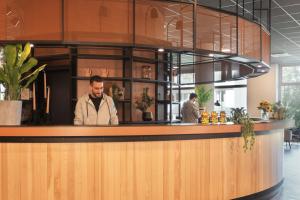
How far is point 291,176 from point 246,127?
286cm

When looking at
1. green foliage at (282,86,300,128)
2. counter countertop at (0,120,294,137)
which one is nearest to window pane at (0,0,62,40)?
counter countertop at (0,120,294,137)

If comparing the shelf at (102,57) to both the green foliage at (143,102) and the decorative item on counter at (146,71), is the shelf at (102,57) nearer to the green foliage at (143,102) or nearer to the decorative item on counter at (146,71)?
the decorative item on counter at (146,71)

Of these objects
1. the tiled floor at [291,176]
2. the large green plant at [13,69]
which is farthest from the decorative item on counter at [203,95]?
the large green plant at [13,69]

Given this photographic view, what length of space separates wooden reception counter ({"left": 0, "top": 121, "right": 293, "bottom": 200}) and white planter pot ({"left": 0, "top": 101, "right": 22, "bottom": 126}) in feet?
0.63

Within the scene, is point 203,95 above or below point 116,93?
above

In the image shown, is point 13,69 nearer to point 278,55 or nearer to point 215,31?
point 215,31

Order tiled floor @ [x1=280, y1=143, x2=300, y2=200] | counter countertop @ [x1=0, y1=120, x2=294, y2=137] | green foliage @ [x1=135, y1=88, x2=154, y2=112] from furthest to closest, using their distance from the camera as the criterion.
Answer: green foliage @ [x1=135, y1=88, x2=154, y2=112] < tiled floor @ [x1=280, y1=143, x2=300, y2=200] < counter countertop @ [x1=0, y1=120, x2=294, y2=137]

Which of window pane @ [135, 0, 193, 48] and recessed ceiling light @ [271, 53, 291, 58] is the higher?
recessed ceiling light @ [271, 53, 291, 58]

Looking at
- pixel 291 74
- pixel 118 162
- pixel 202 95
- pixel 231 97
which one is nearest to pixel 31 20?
pixel 118 162

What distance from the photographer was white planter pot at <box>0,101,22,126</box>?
3.93 m

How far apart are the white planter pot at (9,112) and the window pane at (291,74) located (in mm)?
13742

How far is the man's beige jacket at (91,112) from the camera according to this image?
4.50 metres

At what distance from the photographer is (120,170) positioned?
157 inches

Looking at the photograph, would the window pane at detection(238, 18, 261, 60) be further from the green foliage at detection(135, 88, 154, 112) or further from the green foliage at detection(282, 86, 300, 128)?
the green foliage at detection(282, 86, 300, 128)
